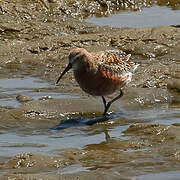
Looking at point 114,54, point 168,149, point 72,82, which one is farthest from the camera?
point 72,82

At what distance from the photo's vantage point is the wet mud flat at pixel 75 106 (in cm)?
671

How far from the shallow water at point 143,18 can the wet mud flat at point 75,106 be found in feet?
1.48

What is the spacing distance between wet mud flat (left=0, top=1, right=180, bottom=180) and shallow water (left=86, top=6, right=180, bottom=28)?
451mm

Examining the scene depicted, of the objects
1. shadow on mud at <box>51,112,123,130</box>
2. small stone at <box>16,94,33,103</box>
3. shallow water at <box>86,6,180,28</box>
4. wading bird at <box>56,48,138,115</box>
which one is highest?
wading bird at <box>56,48,138,115</box>

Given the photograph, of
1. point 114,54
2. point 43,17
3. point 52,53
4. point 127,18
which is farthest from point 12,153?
point 127,18

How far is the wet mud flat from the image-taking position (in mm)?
Answer: 6715

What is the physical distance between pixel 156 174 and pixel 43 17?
767 centimetres

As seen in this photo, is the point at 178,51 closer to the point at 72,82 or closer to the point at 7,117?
the point at 72,82

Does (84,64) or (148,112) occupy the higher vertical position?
(84,64)

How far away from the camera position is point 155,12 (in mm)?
14930

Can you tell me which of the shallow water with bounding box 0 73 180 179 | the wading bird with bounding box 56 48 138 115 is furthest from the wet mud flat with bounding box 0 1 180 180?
the wading bird with bounding box 56 48 138 115

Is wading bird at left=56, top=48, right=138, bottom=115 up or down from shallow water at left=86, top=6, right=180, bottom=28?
up

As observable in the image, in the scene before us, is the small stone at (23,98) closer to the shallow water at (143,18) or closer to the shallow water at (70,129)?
the shallow water at (70,129)

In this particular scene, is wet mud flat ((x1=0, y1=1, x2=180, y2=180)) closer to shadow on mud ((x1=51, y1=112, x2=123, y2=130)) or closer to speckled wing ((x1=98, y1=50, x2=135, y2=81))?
shadow on mud ((x1=51, y1=112, x2=123, y2=130))
